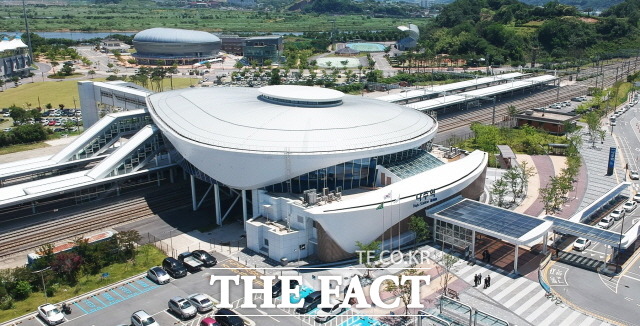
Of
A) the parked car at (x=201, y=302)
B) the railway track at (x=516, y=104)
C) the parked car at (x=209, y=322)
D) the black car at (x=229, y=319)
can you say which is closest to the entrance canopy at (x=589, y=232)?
the black car at (x=229, y=319)

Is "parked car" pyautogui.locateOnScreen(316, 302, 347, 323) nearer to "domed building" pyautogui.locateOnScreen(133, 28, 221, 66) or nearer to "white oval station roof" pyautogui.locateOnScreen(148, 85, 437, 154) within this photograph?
"white oval station roof" pyautogui.locateOnScreen(148, 85, 437, 154)

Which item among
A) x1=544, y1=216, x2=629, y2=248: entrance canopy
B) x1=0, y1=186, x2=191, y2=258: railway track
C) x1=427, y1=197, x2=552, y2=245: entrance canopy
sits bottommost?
x1=0, y1=186, x2=191, y2=258: railway track

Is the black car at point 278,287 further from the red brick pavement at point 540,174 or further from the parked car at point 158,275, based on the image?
the red brick pavement at point 540,174

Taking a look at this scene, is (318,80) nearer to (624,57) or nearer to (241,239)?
(241,239)

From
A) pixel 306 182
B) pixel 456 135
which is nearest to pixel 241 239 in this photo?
pixel 306 182

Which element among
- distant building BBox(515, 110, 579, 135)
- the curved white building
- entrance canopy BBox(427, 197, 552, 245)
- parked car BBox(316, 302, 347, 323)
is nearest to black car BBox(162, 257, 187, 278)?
the curved white building

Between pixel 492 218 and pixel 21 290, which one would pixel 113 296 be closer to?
pixel 21 290

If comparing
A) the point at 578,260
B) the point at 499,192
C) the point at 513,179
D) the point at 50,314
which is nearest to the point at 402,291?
the point at 578,260
